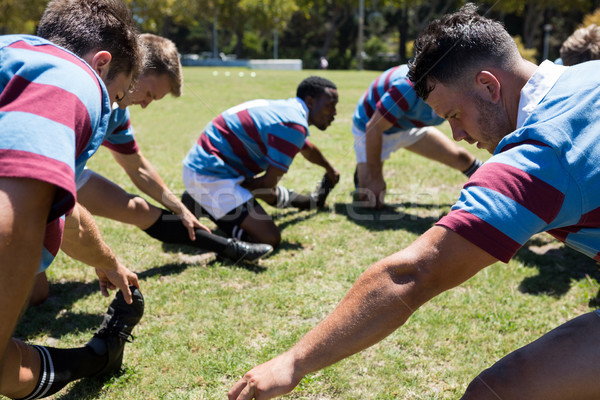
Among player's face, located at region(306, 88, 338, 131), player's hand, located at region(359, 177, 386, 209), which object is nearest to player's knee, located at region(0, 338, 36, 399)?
player's face, located at region(306, 88, 338, 131)

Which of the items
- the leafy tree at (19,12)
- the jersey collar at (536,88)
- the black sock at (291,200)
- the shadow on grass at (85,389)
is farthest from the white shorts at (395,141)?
the leafy tree at (19,12)

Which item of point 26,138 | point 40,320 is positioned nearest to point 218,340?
point 40,320

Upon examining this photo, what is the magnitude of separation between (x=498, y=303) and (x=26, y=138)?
10.1 feet

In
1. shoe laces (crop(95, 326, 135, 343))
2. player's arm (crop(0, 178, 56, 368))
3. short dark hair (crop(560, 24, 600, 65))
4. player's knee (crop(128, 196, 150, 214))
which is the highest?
player's arm (crop(0, 178, 56, 368))

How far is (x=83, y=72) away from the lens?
1396 mm

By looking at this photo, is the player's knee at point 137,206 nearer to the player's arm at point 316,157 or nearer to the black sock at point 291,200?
the black sock at point 291,200

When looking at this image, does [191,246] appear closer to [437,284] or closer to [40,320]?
[40,320]

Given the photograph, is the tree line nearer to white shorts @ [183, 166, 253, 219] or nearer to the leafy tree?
the leafy tree

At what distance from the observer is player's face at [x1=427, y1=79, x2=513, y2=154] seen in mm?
1734

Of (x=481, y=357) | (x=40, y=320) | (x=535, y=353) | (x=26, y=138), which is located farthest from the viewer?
(x=40, y=320)

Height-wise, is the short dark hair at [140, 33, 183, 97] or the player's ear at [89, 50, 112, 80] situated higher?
the player's ear at [89, 50, 112, 80]

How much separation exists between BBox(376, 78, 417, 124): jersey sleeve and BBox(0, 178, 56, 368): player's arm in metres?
4.28

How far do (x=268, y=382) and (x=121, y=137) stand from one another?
9.61 ft

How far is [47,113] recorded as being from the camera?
1235 millimetres
